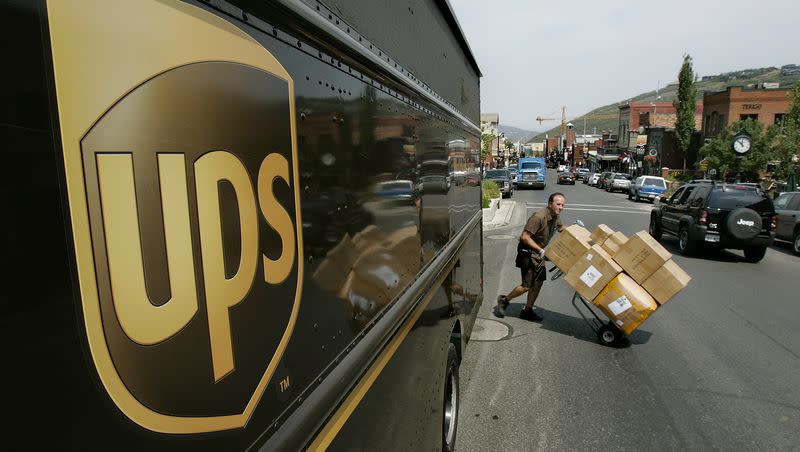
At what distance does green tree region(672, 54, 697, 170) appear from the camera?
182ft

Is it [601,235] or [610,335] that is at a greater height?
[601,235]

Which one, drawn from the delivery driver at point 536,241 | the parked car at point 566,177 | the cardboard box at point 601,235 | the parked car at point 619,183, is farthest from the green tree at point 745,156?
the delivery driver at point 536,241

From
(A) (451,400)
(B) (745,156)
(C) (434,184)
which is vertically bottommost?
(A) (451,400)

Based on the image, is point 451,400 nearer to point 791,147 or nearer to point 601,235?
point 601,235

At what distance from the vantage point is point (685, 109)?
5594 cm

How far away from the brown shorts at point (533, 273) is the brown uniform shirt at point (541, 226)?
297 mm

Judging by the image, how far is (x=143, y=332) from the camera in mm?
939

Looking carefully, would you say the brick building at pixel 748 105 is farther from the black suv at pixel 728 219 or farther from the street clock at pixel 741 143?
the black suv at pixel 728 219

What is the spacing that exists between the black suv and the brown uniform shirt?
6716 millimetres

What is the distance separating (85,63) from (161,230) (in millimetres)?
316

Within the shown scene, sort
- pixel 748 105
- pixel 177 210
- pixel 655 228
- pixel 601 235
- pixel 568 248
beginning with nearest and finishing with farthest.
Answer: pixel 177 210 < pixel 568 248 < pixel 601 235 < pixel 655 228 < pixel 748 105

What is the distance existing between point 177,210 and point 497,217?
791 inches

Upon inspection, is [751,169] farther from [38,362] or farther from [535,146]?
[535,146]

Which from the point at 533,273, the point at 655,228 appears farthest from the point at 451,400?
the point at 655,228
